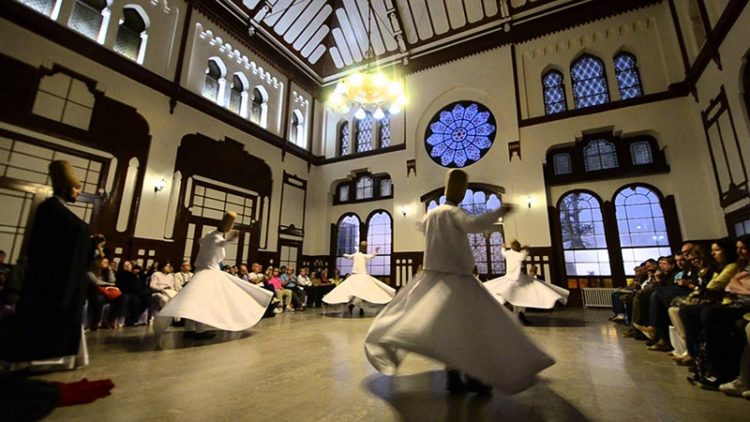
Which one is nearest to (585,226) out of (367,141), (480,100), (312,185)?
(480,100)

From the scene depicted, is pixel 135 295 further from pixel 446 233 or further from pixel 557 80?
pixel 557 80

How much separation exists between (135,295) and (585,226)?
963cm

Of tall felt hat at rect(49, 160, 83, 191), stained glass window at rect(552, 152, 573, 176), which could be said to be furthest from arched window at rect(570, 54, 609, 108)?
tall felt hat at rect(49, 160, 83, 191)

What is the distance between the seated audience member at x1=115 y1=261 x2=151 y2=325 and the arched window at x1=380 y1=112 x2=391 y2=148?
8128 millimetres

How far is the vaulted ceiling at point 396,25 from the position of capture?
8812 millimetres

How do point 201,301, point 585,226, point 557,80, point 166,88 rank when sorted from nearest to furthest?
point 201,301 < point 166,88 < point 585,226 < point 557,80

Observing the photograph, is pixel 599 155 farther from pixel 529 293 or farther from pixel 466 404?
pixel 466 404

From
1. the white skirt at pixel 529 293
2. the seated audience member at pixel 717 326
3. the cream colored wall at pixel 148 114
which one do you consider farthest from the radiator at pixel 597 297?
the cream colored wall at pixel 148 114

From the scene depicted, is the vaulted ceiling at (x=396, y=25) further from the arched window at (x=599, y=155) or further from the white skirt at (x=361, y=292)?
the white skirt at (x=361, y=292)

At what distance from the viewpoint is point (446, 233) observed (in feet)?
6.53

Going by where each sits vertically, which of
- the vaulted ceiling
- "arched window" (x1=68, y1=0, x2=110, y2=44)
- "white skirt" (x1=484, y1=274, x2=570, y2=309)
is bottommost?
"white skirt" (x1=484, y1=274, x2=570, y2=309)

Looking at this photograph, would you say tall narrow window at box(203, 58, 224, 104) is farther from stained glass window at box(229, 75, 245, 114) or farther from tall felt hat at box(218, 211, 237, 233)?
tall felt hat at box(218, 211, 237, 233)

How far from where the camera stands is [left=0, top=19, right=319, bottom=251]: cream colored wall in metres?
5.39

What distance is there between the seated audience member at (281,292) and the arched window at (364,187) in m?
4.84
